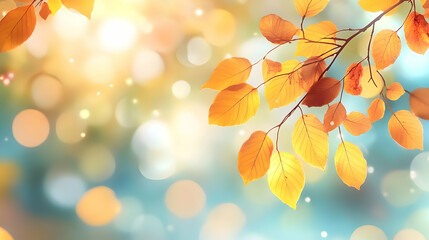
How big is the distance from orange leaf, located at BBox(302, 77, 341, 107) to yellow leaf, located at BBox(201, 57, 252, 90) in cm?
Result: 5

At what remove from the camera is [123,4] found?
2.32ft

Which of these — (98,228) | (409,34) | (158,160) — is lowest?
(98,228)

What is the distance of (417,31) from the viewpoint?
29 centimetres

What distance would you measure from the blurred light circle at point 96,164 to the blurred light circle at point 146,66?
0.14m

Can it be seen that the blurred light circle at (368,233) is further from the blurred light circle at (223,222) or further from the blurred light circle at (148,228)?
the blurred light circle at (148,228)

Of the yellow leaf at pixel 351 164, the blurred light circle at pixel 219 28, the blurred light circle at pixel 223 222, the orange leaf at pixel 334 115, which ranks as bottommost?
the blurred light circle at pixel 223 222

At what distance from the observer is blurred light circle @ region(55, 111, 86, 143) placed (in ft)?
2.13

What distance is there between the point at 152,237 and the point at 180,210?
0.06 meters

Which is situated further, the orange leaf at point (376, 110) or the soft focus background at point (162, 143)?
the soft focus background at point (162, 143)

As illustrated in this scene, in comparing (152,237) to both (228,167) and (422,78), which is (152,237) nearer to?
(228,167)

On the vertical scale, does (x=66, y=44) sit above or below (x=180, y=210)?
above

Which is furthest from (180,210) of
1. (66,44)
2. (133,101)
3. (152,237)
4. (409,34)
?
(409,34)

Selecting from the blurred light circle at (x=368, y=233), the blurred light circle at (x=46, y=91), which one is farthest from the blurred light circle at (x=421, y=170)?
the blurred light circle at (x=46, y=91)

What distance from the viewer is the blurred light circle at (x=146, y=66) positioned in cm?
68
